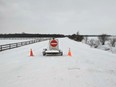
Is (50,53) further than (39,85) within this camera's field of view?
Yes

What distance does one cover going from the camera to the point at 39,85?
5.36m

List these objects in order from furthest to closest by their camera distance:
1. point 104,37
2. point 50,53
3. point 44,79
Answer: point 104,37 < point 50,53 < point 44,79

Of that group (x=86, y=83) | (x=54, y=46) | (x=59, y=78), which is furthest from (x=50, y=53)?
(x=86, y=83)

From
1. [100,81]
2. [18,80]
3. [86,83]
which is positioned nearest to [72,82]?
[86,83]

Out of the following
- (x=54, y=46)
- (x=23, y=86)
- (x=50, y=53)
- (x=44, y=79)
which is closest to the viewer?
(x=23, y=86)

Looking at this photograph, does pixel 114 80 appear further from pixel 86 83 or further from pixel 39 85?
pixel 39 85

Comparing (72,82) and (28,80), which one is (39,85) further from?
(72,82)

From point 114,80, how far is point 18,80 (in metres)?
4.64

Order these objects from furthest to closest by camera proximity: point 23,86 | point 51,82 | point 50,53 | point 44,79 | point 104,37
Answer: point 104,37
point 50,53
point 44,79
point 51,82
point 23,86

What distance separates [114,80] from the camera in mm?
5992

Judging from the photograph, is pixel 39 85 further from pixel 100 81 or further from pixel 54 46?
pixel 54 46

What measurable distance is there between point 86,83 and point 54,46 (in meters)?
9.88

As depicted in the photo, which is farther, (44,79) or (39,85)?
(44,79)

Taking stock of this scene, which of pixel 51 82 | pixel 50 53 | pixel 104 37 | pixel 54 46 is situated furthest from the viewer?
pixel 104 37
